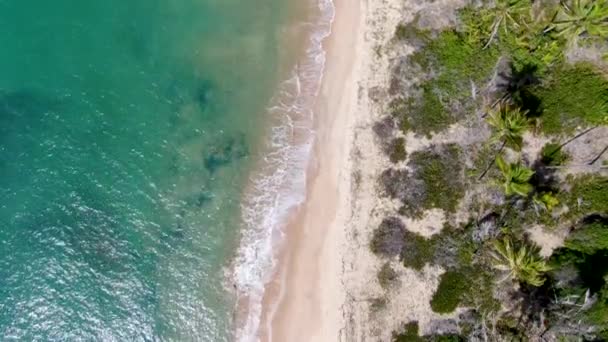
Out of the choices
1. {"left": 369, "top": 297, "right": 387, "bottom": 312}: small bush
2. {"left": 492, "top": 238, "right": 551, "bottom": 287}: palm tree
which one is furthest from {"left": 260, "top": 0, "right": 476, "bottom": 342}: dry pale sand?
{"left": 492, "top": 238, "right": 551, "bottom": 287}: palm tree

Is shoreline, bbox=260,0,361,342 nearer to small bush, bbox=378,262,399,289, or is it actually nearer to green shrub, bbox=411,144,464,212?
small bush, bbox=378,262,399,289

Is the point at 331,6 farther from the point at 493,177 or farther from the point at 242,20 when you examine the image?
the point at 493,177

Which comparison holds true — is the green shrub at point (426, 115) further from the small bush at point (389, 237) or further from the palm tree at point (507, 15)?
the small bush at point (389, 237)

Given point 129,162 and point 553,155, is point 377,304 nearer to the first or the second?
point 553,155

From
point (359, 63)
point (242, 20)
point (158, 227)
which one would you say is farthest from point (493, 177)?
point (158, 227)

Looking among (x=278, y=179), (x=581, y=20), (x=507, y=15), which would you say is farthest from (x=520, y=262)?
(x=278, y=179)

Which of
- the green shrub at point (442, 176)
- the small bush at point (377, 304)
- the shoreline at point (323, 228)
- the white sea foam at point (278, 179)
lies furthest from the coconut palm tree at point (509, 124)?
the small bush at point (377, 304)

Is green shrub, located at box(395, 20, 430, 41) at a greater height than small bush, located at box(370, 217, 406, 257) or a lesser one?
greater
